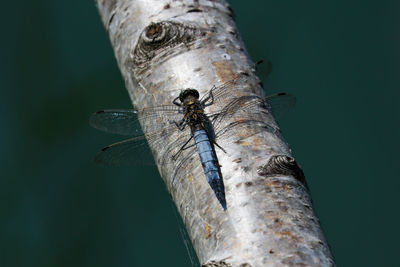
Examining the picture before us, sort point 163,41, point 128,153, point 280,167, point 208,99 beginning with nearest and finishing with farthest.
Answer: point 280,167 → point 208,99 → point 163,41 → point 128,153

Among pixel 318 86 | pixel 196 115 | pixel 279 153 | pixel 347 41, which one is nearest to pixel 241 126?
pixel 279 153

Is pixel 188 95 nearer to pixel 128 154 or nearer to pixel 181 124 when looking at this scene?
pixel 181 124

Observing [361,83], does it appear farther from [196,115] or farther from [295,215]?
[295,215]

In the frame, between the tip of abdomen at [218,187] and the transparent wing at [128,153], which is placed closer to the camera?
the tip of abdomen at [218,187]

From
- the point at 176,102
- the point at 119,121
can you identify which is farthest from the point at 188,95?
the point at 119,121

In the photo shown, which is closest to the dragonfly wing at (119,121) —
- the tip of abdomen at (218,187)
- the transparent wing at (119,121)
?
the transparent wing at (119,121)

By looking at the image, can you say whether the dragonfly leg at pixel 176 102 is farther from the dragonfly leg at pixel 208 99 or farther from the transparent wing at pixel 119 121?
the transparent wing at pixel 119 121

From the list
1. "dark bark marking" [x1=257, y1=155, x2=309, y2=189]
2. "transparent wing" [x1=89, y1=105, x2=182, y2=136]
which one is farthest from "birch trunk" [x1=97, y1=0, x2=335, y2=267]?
"transparent wing" [x1=89, y1=105, x2=182, y2=136]
